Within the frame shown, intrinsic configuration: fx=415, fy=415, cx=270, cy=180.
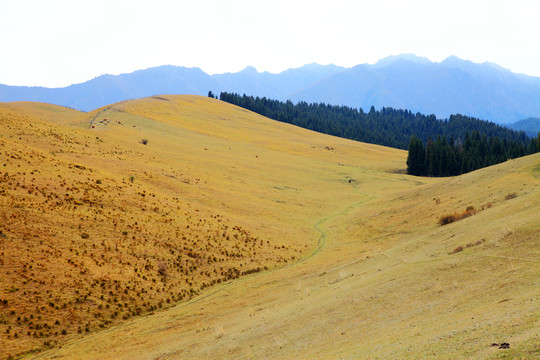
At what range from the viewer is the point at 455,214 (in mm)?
35781

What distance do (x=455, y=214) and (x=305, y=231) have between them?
17.4 m

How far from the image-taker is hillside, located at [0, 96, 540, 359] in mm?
15891

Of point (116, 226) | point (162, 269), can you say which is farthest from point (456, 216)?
point (116, 226)

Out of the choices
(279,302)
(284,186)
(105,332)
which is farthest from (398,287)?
(284,186)

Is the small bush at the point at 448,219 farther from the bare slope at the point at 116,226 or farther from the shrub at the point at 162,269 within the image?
the shrub at the point at 162,269

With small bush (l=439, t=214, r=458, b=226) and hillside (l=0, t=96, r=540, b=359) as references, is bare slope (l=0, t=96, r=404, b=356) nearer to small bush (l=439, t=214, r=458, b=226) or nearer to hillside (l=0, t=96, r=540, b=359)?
hillside (l=0, t=96, r=540, b=359)

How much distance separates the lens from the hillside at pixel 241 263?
1589 centimetres

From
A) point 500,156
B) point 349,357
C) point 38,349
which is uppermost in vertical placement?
point 500,156

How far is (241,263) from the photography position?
35.8 meters

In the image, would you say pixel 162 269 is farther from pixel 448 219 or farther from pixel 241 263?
pixel 448 219

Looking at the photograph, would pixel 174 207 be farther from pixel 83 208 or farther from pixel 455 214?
pixel 455 214

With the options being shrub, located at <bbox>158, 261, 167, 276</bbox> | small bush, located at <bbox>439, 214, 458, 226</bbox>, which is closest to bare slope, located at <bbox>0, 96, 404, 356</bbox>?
shrub, located at <bbox>158, 261, 167, 276</bbox>

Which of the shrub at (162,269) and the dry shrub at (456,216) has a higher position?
the dry shrub at (456,216)

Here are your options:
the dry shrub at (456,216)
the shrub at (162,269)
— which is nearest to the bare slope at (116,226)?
the shrub at (162,269)
